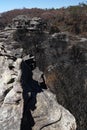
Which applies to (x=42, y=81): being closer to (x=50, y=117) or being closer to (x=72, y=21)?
(x=50, y=117)

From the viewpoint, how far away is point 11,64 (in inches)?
508

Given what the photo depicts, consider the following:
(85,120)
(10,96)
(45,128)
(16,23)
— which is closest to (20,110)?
(10,96)

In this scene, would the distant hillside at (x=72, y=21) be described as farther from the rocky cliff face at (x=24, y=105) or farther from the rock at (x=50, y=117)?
the rock at (x=50, y=117)

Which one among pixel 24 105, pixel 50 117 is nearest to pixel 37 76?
pixel 50 117

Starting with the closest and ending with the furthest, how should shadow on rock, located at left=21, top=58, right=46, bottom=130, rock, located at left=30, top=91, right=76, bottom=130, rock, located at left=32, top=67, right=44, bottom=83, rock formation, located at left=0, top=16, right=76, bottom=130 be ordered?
1. rock formation, located at left=0, top=16, right=76, bottom=130
2. shadow on rock, located at left=21, top=58, right=46, bottom=130
3. rock, located at left=30, top=91, right=76, bottom=130
4. rock, located at left=32, top=67, right=44, bottom=83

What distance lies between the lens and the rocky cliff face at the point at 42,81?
453 inches

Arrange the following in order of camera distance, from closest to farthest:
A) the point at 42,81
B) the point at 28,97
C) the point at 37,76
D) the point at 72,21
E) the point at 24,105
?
the point at 24,105 < the point at 28,97 < the point at 42,81 < the point at 37,76 < the point at 72,21

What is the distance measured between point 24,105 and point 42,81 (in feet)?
9.81

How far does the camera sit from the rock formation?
11094 mm

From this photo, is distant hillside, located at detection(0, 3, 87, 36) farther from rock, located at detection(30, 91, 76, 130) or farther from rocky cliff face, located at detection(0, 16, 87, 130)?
rock, located at detection(30, 91, 76, 130)

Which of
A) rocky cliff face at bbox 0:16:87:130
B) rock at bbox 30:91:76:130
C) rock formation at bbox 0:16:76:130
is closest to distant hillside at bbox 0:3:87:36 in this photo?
rocky cliff face at bbox 0:16:87:130

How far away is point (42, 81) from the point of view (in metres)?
14.8

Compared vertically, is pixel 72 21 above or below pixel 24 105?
below

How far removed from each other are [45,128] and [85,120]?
1063cm
